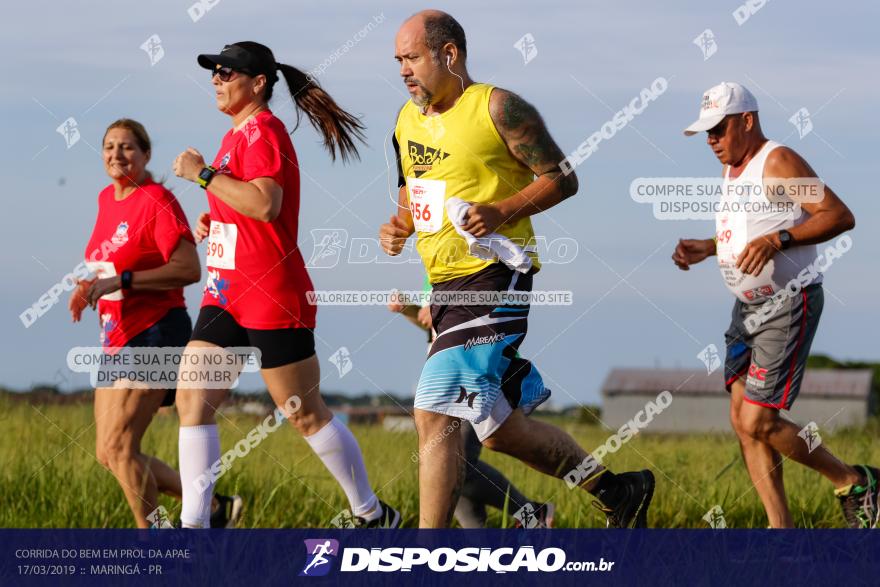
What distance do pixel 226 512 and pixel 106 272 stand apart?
1442 millimetres

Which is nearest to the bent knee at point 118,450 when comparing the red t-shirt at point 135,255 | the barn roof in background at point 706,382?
the red t-shirt at point 135,255

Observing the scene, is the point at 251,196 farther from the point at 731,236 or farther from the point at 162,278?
the point at 731,236

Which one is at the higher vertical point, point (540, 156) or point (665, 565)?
point (540, 156)

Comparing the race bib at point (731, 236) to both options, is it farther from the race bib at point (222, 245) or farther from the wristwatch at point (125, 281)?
the wristwatch at point (125, 281)

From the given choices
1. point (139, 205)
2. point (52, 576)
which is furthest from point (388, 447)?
point (52, 576)

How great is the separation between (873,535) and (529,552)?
5.55 ft

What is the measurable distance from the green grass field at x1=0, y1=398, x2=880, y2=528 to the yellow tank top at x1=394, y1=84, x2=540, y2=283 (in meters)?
1.90

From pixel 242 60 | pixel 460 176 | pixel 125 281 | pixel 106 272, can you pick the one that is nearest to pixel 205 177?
pixel 242 60

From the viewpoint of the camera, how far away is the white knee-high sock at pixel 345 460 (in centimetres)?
617

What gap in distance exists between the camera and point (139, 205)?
6609mm

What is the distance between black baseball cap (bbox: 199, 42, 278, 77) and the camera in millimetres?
6129

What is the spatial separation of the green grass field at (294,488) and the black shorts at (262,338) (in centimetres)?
136

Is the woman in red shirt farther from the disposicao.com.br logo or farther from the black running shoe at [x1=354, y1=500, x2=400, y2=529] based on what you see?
the disposicao.com.br logo

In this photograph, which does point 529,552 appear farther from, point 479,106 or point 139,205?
point 139,205
